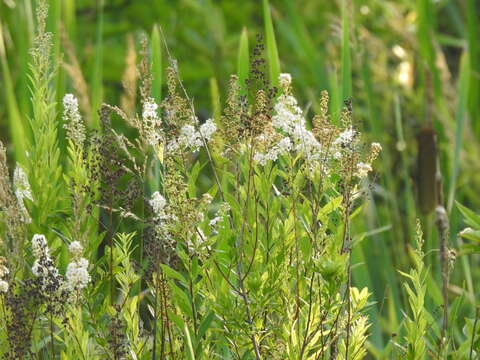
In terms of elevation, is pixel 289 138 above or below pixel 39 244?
above

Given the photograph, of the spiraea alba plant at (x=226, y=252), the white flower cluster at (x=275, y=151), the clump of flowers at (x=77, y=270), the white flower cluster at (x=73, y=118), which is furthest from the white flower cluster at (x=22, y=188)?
the white flower cluster at (x=275, y=151)

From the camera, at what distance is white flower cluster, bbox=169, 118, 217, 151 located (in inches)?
51.9

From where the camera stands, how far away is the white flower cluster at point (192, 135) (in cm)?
132

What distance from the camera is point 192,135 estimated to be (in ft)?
4.36

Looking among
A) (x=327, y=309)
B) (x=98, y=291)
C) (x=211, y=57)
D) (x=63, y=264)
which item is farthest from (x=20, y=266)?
(x=211, y=57)

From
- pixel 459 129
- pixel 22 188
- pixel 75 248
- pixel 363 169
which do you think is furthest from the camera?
pixel 459 129

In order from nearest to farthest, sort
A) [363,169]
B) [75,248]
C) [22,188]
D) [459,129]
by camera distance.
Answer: [75,248] → [363,169] → [22,188] → [459,129]

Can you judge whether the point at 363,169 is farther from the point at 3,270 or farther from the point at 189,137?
the point at 3,270

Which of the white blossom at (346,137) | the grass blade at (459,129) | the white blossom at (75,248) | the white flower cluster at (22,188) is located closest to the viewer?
the white blossom at (75,248)

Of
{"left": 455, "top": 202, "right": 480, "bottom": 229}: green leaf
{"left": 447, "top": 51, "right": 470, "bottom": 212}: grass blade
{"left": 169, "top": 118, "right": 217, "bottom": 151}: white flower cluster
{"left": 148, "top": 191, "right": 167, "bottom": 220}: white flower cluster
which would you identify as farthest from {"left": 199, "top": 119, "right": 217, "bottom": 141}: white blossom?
{"left": 447, "top": 51, "right": 470, "bottom": 212}: grass blade

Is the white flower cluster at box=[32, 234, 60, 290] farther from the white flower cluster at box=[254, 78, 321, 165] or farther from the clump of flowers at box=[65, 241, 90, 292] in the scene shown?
the white flower cluster at box=[254, 78, 321, 165]

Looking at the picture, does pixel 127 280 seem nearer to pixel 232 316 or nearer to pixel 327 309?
pixel 232 316

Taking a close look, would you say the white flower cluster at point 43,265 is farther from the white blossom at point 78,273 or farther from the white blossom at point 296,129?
the white blossom at point 296,129

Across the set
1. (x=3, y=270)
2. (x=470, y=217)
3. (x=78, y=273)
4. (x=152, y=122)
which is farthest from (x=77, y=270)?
(x=470, y=217)
